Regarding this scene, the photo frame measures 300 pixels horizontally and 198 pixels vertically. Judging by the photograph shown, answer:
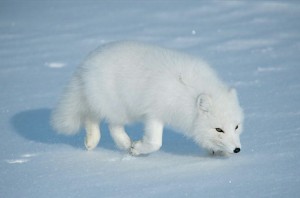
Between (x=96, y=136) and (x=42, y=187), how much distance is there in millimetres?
987

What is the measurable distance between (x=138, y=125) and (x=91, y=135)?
81 cm

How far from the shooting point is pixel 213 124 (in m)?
4.34

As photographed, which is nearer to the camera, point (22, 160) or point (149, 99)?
point (149, 99)

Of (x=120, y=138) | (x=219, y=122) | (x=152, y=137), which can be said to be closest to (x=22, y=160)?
(x=120, y=138)

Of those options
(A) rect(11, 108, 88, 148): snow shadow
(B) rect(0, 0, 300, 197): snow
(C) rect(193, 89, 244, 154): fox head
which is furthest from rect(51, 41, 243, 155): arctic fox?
(A) rect(11, 108, 88, 148): snow shadow

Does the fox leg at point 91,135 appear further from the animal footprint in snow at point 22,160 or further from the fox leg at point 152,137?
the fox leg at point 152,137

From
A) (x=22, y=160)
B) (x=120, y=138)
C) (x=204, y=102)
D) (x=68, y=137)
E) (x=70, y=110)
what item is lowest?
(x=68, y=137)

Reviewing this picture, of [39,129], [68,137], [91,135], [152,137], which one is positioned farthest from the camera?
[39,129]

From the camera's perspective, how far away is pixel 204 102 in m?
4.30

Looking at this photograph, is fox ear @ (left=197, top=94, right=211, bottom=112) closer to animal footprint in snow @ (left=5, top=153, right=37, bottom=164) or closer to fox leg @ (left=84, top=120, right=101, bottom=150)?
fox leg @ (left=84, top=120, right=101, bottom=150)

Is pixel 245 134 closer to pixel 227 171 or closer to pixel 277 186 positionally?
pixel 227 171

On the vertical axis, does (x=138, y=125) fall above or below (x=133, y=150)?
below

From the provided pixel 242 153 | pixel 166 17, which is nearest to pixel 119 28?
pixel 166 17

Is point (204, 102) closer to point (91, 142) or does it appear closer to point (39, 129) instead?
point (91, 142)
